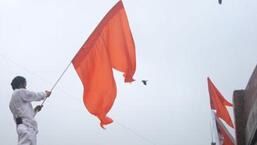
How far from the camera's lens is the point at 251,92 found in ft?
22.1

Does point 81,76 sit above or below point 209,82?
above

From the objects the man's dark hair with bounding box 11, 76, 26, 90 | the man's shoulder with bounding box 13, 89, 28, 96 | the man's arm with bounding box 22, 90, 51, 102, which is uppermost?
the man's dark hair with bounding box 11, 76, 26, 90

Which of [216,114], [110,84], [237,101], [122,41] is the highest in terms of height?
[122,41]

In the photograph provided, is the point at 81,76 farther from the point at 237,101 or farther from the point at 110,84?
the point at 237,101

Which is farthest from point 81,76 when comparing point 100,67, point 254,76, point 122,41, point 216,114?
point 216,114

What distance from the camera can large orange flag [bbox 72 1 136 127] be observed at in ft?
28.6

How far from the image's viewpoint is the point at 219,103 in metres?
12.2

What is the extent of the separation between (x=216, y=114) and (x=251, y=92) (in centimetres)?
529

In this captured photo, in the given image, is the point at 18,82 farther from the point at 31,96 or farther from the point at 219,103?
the point at 219,103

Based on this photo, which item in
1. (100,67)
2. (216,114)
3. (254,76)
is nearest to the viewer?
(254,76)

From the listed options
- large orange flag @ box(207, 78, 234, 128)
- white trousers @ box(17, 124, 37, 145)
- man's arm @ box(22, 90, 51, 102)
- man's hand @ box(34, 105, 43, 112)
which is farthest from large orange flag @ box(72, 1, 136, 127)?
large orange flag @ box(207, 78, 234, 128)

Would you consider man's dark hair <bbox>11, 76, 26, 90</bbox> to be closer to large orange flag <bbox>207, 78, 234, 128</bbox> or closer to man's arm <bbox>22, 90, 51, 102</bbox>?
man's arm <bbox>22, 90, 51, 102</bbox>

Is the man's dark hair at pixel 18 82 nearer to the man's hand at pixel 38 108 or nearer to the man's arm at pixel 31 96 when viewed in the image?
the man's arm at pixel 31 96

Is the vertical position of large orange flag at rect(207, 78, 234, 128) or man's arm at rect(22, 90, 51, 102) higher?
man's arm at rect(22, 90, 51, 102)
